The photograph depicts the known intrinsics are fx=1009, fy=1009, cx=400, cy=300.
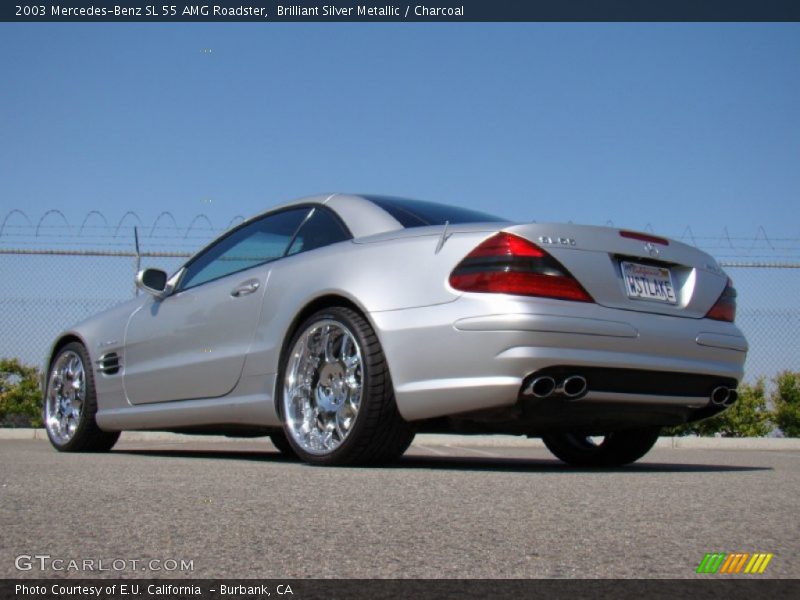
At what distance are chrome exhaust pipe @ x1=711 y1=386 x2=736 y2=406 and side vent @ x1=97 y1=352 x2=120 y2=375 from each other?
3639 mm

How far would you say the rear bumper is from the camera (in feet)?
13.4

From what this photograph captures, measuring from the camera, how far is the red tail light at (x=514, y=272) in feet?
13.7

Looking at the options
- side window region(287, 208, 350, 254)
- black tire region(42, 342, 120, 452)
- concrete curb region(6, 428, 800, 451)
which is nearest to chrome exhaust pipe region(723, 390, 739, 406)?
side window region(287, 208, 350, 254)

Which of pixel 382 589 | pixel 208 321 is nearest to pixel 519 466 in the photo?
pixel 208 321

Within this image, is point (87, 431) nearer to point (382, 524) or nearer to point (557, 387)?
point (557, 387)

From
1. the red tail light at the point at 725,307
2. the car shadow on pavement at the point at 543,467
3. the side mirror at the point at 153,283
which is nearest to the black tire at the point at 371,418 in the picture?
the car shadow on pavement at the point at 543,467

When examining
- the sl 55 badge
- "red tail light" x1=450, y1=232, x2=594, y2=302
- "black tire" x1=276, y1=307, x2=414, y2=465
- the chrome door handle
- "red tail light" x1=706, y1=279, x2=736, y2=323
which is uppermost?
the sl 55 badge

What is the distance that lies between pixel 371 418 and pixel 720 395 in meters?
1.67

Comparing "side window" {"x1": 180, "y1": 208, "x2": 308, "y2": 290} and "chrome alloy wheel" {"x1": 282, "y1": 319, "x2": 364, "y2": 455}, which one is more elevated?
"side window" {"x1": 180, "y1": 208, "x2": 308, "y2": 290}

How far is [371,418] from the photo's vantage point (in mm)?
4383

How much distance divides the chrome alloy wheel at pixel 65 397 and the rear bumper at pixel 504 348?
3.15 metres

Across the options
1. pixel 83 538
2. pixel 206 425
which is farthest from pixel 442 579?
pixel 206 425

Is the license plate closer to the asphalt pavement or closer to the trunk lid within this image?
the trunk lid

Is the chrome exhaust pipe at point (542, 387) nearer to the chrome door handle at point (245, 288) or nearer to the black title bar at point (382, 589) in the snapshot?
the chrome door handle at point (245, 288)
